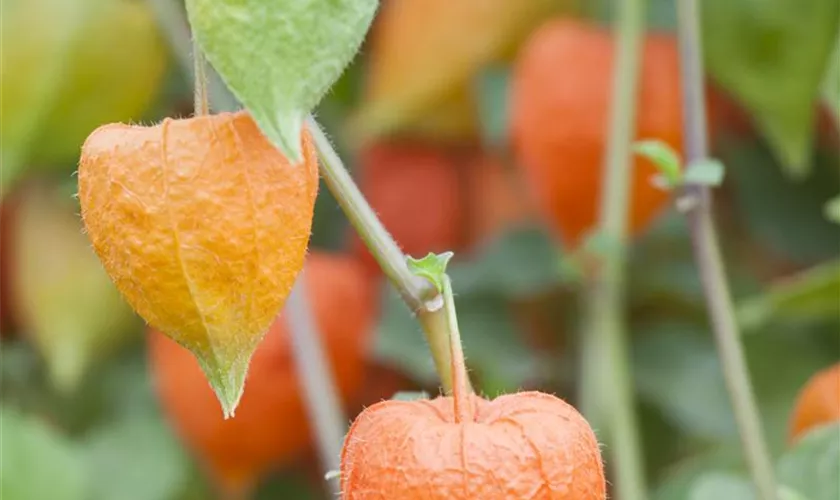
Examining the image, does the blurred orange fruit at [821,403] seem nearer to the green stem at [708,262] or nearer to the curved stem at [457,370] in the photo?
the green stem at [708,262]

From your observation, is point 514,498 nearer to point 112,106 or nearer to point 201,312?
point 201,312

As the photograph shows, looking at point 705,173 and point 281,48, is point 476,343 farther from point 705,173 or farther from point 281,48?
point 281,48

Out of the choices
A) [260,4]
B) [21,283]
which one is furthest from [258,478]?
[260,4]

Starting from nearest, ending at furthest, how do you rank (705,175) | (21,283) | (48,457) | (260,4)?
(260,4)
(705,175)
(48,457)
(21,283)

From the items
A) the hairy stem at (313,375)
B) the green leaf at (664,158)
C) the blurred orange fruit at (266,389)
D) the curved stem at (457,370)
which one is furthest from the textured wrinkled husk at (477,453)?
the blurred orange fruit at (266,389)

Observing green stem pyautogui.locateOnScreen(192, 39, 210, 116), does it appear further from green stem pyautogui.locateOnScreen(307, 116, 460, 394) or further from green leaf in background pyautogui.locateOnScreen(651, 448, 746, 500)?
green leaf in background pyautogui.locateOnScreen(651, 448, 746, 500)

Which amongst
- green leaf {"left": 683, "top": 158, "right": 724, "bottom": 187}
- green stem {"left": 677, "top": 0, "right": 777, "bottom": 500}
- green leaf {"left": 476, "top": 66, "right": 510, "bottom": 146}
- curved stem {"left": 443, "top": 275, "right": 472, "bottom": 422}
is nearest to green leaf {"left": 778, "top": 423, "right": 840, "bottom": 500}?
green stem {"left": 677, "top": 0, "right": 777, "bottom": 500}

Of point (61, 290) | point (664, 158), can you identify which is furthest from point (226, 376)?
point (61, 290)
